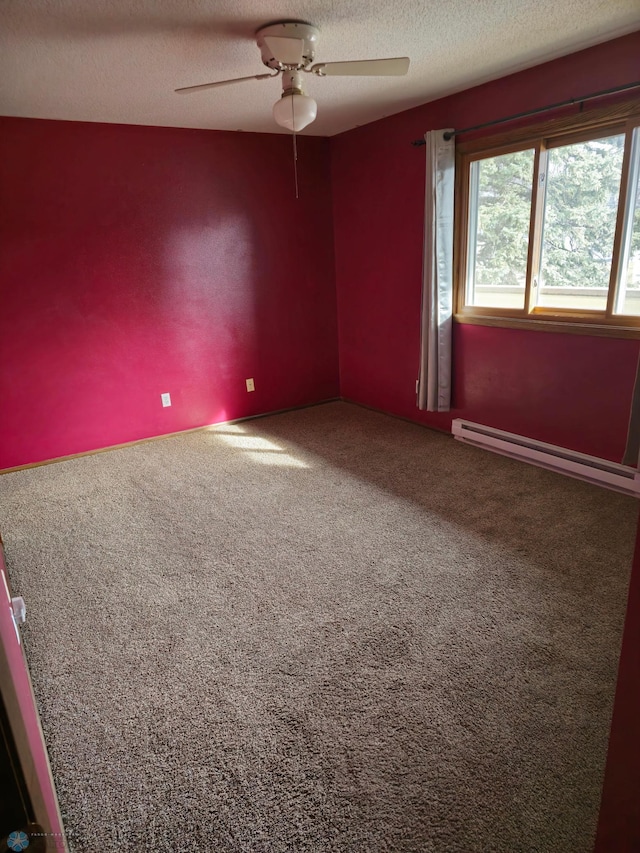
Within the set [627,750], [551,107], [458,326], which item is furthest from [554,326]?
[627,750]

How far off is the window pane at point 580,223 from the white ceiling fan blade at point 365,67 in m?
1.24

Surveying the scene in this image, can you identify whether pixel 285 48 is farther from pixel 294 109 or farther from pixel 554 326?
pixel 554 326

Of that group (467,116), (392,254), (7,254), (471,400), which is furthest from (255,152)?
(471,400)

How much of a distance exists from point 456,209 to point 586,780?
3303 mm

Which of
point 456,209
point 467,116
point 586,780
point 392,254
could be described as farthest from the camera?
point 392,254

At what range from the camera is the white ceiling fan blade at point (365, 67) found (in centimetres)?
230

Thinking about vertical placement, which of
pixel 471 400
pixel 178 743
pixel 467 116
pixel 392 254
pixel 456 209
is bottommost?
pixel 178 743

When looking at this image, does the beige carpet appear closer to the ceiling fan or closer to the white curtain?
the white curtain

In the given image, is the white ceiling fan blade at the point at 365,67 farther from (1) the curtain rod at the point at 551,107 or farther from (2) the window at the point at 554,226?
(2) the window at the point at 554,226

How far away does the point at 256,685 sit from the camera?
1823mm

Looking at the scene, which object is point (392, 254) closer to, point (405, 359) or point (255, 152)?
point (405, 359)

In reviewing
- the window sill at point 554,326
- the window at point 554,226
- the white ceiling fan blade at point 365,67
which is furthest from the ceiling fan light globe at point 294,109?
the window sill at point 554,326

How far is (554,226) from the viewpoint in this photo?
320 centimetres

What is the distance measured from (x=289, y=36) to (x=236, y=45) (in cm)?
30
